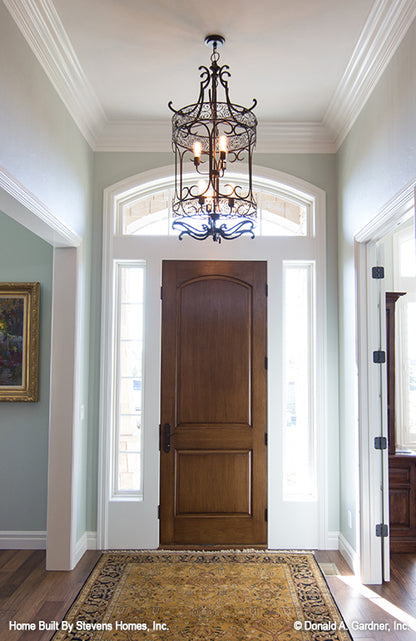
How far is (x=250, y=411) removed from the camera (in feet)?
13.1

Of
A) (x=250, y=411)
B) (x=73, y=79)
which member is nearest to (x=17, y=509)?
(x=250, y=411)

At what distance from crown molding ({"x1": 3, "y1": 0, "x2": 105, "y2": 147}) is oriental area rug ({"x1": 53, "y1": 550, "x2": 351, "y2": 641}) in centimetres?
318

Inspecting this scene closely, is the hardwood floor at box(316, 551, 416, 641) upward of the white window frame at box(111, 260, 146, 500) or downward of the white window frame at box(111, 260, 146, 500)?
downward

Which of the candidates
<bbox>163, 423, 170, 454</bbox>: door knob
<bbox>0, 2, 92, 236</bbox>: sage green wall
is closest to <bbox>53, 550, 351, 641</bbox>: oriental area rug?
<bbox>163, 423, 170, 454</bbox>: door knob

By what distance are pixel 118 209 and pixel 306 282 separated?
1688 mm

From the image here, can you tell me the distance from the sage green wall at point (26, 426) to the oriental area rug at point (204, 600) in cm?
77

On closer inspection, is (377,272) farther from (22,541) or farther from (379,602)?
(22,541)

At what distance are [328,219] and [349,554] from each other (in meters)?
2.55

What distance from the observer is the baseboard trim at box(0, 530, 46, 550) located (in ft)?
12.7

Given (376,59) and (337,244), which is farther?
(337,244)

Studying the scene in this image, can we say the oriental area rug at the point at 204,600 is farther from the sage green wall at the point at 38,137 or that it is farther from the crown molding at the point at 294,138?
the crown molding at the point at 294,138

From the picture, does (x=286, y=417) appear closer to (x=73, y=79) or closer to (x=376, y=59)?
Answer: (x=376, y=59)

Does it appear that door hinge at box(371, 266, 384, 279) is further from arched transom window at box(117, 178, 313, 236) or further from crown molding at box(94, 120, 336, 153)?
crown molding at box(94, 120, 336, 153)

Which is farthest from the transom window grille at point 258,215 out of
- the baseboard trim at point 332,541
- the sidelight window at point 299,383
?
the baseboard trim at point 332,541
